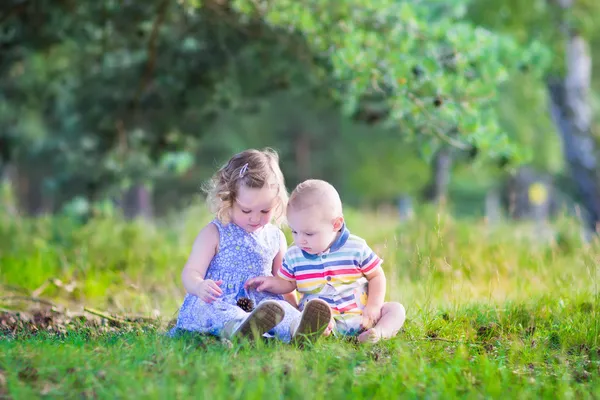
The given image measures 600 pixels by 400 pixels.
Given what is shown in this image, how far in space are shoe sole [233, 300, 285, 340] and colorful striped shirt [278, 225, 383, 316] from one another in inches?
18.3

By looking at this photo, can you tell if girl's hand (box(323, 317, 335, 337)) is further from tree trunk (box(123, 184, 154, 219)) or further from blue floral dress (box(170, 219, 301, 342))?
tree trunk (box(123, 184, 154, 219))

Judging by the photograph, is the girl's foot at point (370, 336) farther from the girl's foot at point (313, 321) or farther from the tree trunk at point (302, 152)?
A: the tree trunk at point (302, 152)

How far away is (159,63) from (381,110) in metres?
2.75

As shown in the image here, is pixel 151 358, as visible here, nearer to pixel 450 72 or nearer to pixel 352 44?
pixel 352 44

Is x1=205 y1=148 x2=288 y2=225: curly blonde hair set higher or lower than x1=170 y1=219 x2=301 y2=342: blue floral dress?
higher

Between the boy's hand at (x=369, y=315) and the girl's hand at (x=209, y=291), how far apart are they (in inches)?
31.4

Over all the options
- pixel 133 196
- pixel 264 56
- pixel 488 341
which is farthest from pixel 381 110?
pixel 133 196

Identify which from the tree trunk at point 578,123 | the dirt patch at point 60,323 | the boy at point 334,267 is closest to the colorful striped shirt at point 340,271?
the boy at point 334,267

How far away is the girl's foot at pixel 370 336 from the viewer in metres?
3.67

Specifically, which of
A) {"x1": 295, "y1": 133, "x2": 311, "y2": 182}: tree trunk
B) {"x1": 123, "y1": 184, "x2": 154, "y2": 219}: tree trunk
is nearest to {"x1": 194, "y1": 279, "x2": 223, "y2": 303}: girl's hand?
{"x1": 123, "y1": 184, "x2": 154, "y2": 219}: tree trunk

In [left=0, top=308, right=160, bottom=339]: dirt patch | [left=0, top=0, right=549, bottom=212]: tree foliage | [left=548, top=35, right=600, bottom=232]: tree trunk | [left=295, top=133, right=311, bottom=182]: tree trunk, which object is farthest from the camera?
[left=295, top=133, right=311, bottom=182]: tree trunk

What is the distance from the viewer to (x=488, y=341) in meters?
3.94

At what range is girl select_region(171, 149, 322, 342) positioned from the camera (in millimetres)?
3961

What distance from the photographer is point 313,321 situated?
358 cm
